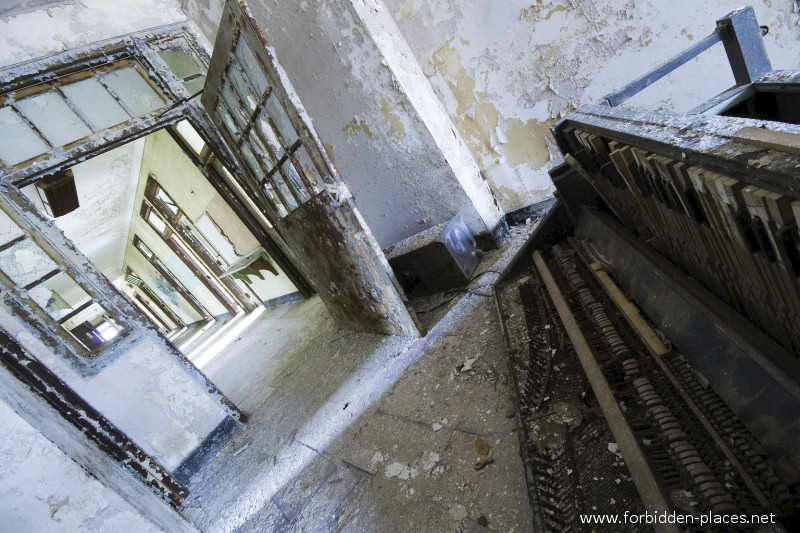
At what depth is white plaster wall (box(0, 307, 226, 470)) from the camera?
2.30m

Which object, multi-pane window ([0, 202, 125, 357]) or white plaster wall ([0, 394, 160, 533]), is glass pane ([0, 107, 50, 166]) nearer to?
multi-pane window ([0, 202, 125, 357])

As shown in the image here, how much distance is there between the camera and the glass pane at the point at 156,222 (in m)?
7.29

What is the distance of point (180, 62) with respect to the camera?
314 centimetres

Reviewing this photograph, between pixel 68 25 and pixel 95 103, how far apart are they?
1.60 feet

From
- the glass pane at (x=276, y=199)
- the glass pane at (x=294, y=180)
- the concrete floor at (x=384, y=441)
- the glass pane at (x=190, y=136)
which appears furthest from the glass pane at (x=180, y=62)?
the concrete floor at (x=384, y=441)

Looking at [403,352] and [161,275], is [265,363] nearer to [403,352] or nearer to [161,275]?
[403,352]

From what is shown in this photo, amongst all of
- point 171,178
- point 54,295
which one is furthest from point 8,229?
point 171,178

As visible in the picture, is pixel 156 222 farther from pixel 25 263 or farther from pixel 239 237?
pixel 25 263

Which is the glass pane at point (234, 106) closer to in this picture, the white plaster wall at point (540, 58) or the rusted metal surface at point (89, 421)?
the white plaster wall at point (540, 58)

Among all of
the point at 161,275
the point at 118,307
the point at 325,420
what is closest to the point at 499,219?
the point at 325,420

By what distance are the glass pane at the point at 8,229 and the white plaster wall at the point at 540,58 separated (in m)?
2.98

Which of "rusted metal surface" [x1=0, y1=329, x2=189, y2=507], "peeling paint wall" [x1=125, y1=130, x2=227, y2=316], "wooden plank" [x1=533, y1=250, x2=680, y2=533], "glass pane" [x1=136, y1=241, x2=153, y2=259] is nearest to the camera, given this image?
"wooden plank" [x1=533, y1=250, x2=680, y2=533]

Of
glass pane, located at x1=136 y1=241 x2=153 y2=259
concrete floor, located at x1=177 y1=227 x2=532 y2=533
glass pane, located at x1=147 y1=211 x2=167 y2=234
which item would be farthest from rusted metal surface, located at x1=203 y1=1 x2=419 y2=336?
glass pane, located at x1=136 y1=241 x2=153 y2=259

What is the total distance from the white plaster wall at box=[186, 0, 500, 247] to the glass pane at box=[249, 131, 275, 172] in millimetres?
916
